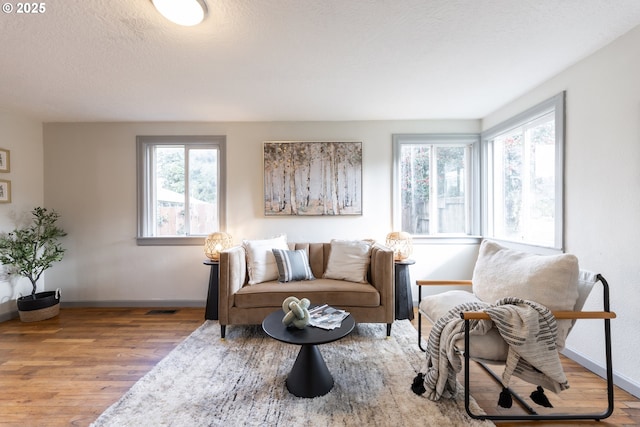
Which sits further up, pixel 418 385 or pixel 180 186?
pixel 180 186

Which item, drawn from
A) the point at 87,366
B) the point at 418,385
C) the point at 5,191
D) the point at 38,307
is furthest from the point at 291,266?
the point at 5,191

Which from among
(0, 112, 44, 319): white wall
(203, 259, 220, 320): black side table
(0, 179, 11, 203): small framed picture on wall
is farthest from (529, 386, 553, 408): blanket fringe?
(0, 179, 11, 203): small framed picture on wall

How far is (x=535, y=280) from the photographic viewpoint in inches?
62.5

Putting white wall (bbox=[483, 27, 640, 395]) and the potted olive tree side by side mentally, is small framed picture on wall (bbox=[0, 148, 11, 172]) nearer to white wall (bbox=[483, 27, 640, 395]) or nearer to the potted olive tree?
the potted olive tree

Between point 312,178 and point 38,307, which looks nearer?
point 38,307

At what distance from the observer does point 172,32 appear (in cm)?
172

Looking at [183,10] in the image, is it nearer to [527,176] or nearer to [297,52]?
[297,52]

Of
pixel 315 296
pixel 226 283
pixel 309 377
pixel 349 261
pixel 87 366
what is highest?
pixel 349 261

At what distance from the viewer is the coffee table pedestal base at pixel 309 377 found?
169cm

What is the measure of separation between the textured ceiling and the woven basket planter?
2111 mm

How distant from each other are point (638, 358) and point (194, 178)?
14.1 feet

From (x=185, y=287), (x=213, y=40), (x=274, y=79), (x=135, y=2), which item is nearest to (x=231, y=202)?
(x=185, y=287)

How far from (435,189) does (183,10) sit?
315 cm

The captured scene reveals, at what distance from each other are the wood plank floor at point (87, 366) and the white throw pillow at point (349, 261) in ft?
4.09
